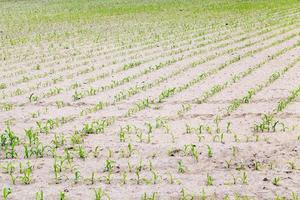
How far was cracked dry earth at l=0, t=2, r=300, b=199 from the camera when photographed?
6164mm

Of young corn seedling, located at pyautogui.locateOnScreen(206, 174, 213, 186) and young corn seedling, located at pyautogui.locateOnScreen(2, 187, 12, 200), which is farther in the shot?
young corn seedling, located at pyautogui.locateOnScreen(206, 174, 213, 186)

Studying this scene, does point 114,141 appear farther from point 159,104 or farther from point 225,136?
point 159,104

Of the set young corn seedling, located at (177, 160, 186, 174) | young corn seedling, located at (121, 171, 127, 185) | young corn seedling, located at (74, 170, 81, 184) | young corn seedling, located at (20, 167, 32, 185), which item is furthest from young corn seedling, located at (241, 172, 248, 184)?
young corn seedling, located at (20, 167, 32, 185)

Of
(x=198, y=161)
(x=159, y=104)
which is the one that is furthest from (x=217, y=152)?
(x=159, y=104)

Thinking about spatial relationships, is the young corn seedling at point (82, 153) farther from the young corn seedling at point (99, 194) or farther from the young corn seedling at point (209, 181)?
the young corn seedling at point (209, 181)

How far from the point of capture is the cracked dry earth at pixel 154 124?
20.2ft

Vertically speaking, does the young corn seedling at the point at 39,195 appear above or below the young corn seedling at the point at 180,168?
below

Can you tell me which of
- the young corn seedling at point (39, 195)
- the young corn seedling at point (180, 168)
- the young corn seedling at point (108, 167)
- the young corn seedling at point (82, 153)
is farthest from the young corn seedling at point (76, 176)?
the young corn seedling at point (180, 168)

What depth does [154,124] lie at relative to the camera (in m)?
8.67

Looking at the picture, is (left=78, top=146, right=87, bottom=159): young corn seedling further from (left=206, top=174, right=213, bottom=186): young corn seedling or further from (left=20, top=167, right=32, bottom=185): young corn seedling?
(left=206, top=174, right=213, bottom=186): young corn seedling

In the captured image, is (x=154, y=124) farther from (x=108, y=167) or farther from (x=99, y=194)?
(x=99, y=194)

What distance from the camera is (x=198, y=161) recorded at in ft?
22.3

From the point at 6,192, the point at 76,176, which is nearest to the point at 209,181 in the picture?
the point at 76,176

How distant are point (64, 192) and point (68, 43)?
14.6 m
